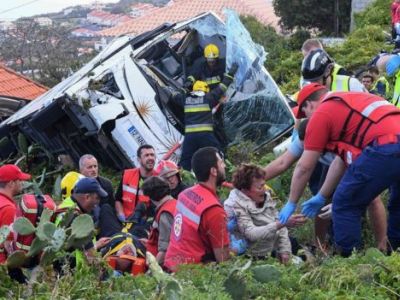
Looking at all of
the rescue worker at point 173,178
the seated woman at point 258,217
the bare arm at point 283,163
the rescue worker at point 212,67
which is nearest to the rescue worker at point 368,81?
the rescue worker at point 212,67

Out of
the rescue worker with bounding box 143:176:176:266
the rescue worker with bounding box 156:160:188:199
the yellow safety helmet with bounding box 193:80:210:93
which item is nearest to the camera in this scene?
the rescue worker with bounding box 143:176:176:266

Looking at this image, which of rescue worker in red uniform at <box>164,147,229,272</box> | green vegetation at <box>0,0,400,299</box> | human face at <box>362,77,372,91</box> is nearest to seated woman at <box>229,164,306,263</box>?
rescue worker in red uniform at <box>164,147,229,272</box>

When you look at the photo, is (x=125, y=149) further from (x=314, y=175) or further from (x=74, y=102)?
(x=314, y=175)

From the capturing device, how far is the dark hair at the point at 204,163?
16.4ft

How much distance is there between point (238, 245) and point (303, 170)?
769 millimetres

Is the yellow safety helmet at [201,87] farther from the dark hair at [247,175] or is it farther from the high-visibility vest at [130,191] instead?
the dark hair at [247,175]

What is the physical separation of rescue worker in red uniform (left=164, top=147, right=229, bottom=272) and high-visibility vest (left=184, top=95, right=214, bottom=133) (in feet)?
12.5

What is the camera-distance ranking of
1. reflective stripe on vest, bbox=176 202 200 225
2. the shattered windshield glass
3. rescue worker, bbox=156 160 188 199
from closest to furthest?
reflective stripe on vest, bbox=176 202 200 225
rescue worker, bbox=156 160 188 199
the shattered windshield glass

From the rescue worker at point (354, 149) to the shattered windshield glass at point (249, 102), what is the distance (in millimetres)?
4520

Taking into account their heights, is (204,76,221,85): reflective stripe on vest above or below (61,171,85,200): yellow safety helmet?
below

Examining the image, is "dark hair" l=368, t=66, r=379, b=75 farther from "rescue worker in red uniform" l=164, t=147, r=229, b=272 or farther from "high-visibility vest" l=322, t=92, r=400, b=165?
"rescue worker in red uniform" l=164, t=147, r=229, b=272

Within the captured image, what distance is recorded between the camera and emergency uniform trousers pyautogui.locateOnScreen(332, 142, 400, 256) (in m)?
4.65

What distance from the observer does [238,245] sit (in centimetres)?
525

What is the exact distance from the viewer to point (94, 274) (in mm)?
3967
